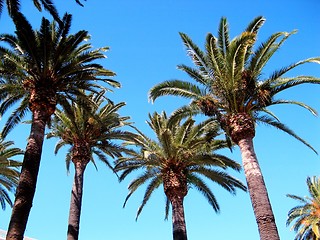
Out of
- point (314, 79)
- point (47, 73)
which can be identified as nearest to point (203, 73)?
point (314, 79)

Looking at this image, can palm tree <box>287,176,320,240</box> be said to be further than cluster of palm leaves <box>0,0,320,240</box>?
Yes

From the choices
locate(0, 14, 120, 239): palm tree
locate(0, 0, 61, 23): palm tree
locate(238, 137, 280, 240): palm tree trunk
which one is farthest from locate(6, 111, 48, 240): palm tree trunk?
locate(238, 137, 280, 240): palm tree trunk

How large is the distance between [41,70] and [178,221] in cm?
1043

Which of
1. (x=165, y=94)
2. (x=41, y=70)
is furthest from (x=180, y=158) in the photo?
(x=41, y=70)

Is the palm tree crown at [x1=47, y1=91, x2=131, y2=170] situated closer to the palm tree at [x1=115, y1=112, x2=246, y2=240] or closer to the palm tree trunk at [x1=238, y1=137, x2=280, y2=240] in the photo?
the palm tree at [x1=115, y1=112, x2=246, y2=240]

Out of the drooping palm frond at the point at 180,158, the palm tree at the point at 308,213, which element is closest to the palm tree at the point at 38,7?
the drooping palm frond at the point at 180,158

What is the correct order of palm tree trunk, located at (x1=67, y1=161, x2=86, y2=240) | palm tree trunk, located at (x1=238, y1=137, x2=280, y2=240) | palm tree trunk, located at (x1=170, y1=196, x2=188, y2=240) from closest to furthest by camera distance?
palm tree trunk, located at (x1=238, y1=137, x2=280, y2=240) → palm tree trunk, located at (x1=67, y1=161, x2=86, y2=240) → palm tree trunk, located at (x1=170, y1=196, x2=188, y2=240)

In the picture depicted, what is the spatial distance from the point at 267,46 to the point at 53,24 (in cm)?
977

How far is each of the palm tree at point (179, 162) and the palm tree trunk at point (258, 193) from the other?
4.01 meters

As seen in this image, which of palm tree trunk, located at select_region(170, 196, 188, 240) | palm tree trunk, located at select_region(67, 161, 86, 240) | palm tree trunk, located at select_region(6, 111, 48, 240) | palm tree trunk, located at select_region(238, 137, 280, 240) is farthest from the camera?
palm tree trunk, located at select_region(170, 196, 188, 240)

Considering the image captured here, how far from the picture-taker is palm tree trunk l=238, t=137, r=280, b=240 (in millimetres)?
13020

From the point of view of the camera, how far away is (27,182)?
13312 mm

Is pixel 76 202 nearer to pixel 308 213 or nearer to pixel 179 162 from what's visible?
pixel 179 162

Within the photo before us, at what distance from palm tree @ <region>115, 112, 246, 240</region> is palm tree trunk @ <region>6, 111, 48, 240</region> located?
7075 mm
